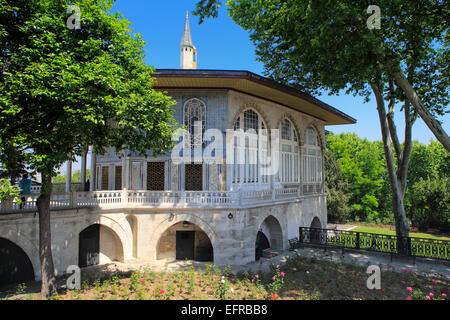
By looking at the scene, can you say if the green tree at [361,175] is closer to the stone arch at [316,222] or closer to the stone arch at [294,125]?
the stone arch at [316,222]

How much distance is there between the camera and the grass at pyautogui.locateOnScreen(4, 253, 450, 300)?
6.84 meters

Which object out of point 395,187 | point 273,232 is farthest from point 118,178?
point 395,187

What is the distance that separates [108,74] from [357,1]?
8.03 m

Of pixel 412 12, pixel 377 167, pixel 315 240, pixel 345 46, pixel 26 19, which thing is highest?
pixel 412 12

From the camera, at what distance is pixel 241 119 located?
1273 cm

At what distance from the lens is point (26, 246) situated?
8.25 meters

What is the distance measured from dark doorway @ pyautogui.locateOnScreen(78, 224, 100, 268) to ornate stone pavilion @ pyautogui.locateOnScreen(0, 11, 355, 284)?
0.04 metres

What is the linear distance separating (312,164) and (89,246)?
562 inches

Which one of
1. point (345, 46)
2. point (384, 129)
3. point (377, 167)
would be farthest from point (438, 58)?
point (377, 167)

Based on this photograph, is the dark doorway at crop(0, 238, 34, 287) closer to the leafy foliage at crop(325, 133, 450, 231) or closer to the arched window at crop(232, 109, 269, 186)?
the arched window at crop(232, 109, 269, 186)

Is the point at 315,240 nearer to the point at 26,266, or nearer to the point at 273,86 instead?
the point at 273,86

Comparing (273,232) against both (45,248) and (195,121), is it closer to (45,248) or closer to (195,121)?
(195,121)

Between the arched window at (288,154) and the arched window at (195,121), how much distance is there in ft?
17.8
